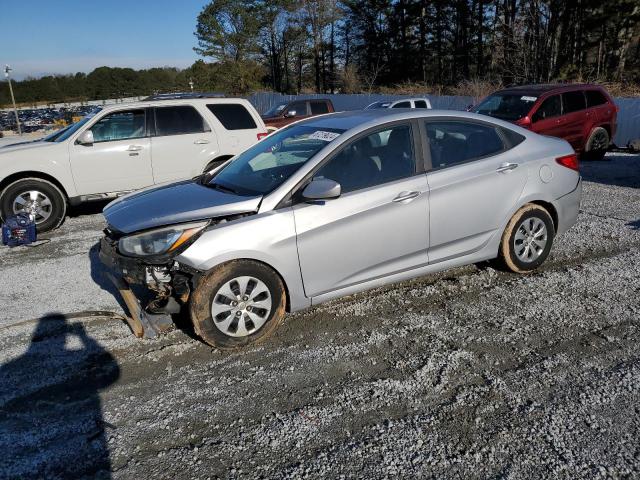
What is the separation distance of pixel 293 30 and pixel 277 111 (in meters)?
48.1

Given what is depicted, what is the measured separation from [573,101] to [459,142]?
345 inches

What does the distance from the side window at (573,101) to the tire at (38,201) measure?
34.5 feet

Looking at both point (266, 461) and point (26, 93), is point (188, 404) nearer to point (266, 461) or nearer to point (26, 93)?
point (266, 461)

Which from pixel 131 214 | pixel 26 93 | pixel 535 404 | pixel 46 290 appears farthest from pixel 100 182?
pixel 26 93

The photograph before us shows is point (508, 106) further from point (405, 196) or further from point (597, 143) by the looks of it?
point (405, 196)

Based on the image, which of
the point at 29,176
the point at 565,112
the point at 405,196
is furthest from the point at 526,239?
the point at 565,112

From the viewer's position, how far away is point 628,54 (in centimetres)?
3216

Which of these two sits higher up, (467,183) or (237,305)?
(467,183)

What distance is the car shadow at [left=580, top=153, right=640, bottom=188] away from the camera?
9.78 metres

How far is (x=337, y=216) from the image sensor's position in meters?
3.92

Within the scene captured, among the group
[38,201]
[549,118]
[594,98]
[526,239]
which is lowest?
[526,239]

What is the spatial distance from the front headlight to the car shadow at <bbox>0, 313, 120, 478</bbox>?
85 centimetres

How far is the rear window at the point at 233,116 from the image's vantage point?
341 inches

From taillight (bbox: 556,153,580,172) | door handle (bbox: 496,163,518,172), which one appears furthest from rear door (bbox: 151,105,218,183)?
taillight (bbox: 556,153,580,172)
